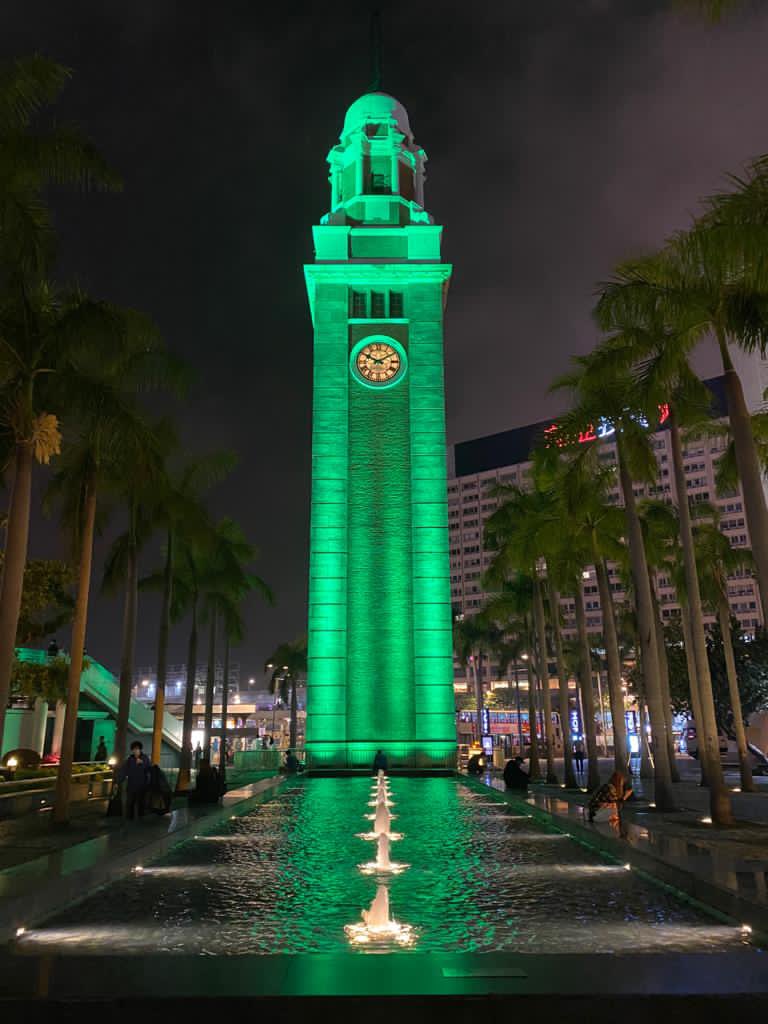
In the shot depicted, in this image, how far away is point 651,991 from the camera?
5762 millimetres

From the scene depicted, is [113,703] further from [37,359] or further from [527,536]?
[37,359]

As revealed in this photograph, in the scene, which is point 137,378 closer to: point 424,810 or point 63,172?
point 63,172

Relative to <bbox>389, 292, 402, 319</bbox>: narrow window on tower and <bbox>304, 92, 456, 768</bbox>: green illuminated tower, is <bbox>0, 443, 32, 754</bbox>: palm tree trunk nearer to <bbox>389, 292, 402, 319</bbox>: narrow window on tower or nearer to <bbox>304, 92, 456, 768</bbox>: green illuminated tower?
<bbox>304, 92, 456, 768</bbox>: green illuminated tower

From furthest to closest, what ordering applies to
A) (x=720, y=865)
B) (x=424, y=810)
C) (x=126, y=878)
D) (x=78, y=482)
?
(x=424, y=810) < (x=78, y=482) < (x=126, y=878) < (x=720, y=865)

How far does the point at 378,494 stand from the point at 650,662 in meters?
21.6

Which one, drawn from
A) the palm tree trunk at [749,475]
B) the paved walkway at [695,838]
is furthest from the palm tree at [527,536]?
the palm tree trunk at [749,475]

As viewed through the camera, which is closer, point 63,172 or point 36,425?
point 63,172

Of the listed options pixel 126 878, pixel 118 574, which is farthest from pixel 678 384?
pixel 118 574

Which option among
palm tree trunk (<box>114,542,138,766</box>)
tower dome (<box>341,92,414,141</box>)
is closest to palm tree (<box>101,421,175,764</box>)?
palm tree trunk (<box>114,542,138,766</box>)

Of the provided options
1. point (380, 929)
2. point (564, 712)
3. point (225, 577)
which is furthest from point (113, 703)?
point (380, 929)

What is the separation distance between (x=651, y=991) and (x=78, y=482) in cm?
1666

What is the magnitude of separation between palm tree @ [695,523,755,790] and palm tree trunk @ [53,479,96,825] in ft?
69.4

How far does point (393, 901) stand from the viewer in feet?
31.0

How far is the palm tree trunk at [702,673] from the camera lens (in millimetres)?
17141
